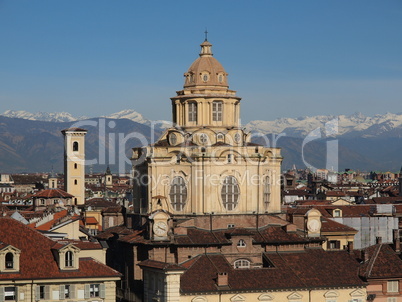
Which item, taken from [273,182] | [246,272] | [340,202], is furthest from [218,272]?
[340,202]

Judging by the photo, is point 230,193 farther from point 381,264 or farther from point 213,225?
point 381,264

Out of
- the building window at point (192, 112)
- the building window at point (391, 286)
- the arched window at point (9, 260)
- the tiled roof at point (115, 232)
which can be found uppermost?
the building window at point (192, 112)

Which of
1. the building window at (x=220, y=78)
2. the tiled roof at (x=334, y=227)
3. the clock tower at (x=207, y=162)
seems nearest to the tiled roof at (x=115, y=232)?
the clock tower at (x=207, y=162)

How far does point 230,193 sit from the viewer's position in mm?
85875

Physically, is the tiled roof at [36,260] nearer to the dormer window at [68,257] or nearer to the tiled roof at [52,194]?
the dormer window at [68,257]

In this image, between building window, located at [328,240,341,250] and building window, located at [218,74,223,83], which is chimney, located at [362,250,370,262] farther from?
building window, located at [328,240,341,250]

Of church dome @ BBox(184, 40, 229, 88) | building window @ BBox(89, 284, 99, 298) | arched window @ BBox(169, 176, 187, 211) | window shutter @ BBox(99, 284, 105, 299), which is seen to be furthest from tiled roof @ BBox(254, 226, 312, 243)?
building window @ BBox(89, 284, 99, 298)

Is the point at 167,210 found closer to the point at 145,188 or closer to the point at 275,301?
the point at 145,188

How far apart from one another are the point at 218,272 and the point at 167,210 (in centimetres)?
1000

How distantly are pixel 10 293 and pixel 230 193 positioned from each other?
21.3 metres

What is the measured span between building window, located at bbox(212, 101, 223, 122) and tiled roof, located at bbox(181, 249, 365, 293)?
12340 millimetres

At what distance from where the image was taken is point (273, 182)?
290ft

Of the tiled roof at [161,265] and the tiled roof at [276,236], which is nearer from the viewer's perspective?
the tiled roof at [161,265]

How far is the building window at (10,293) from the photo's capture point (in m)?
70.1
